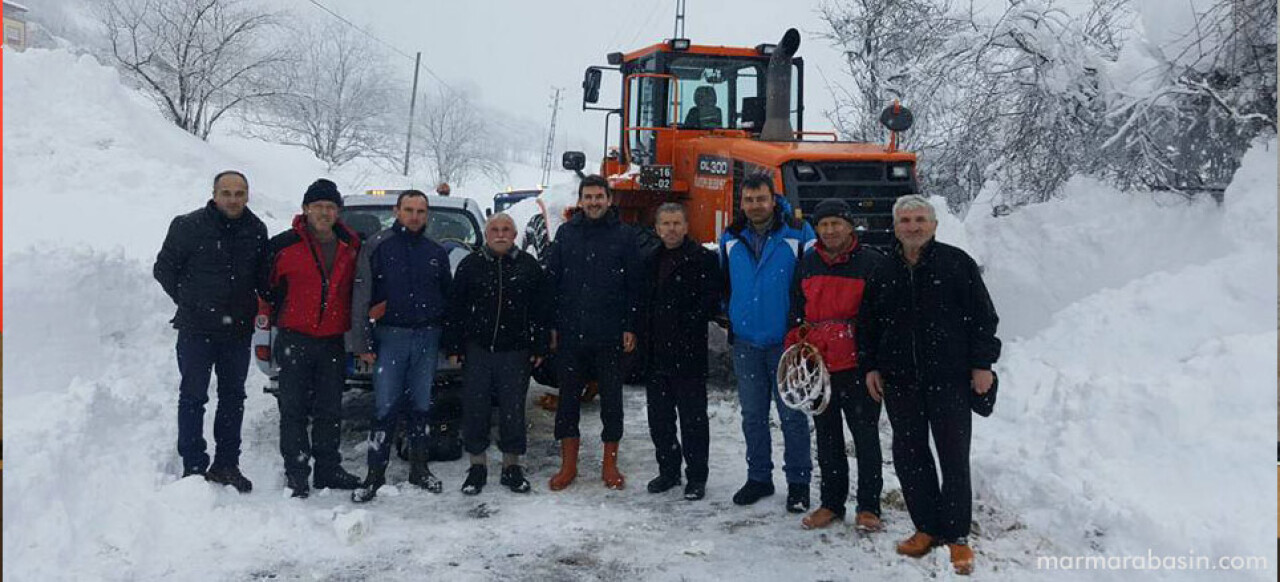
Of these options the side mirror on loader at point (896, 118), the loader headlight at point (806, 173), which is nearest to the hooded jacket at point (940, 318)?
the loader headlight at point (806, 173)

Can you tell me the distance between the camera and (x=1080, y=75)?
31.6ft

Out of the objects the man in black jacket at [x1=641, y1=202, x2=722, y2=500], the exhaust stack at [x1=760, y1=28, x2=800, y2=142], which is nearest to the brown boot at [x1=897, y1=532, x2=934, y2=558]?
the man in black jacket at [x1=641, y1=202, x2=722, y2=500]

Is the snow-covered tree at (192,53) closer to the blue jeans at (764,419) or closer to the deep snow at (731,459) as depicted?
the deep snow at (731,459)

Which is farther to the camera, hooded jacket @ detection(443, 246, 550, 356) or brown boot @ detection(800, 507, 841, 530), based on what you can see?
hooded jacket @ detection(443, 246, 550, 356)

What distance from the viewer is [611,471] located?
572cm

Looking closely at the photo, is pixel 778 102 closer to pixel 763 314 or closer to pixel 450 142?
pixel 763 314

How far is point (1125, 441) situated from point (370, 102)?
141ft

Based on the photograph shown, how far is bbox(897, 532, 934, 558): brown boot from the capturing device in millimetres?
4371

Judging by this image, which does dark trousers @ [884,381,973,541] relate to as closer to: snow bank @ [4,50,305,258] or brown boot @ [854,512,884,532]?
brown boot @ [854,512,884,532]

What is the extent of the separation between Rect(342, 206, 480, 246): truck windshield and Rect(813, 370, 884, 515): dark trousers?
4048mm

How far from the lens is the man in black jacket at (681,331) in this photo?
5363mm

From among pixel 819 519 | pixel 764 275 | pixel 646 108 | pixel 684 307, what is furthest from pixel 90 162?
pixel 819 519

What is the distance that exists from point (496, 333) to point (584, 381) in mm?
665

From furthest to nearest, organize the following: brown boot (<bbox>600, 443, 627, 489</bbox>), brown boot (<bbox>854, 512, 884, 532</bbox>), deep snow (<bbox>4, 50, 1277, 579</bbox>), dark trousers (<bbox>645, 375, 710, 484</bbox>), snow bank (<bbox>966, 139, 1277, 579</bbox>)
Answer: brown boot (<bbox>600, 443, 627, 489</bbox>)
dark trousers (<bbox>645, 375, 710, 484</bbox>)
brown boot (<bbox>854, 512, 884, 532</bbox>)
snow bank (<bbox>966, 139, 1277, 579</bbox>)
deep snow (<bbox>4, 50, 1277, 579</bbox>)
